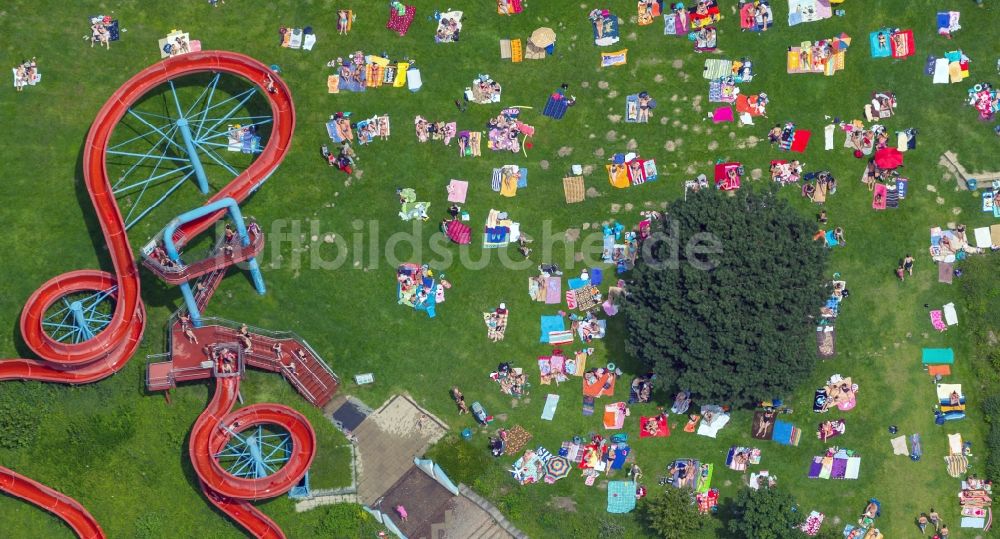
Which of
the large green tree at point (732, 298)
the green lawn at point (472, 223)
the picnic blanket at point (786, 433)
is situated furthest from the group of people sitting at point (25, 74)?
the picnic blanket at point (786, 433)

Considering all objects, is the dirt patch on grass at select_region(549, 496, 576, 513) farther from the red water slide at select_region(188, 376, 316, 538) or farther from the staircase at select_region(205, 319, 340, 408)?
the staircase at select_region(205, 319, 340, 408)

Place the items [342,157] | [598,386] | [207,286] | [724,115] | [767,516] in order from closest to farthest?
[767,516] < [207,286] < [598,386] < [342,157] < [724,115]

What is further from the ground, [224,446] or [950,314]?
[950,314]

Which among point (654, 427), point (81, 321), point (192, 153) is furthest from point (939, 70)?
point (81, 321)

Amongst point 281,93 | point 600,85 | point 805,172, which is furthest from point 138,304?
point 805,172

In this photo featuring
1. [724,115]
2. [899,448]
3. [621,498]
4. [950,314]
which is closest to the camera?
[621,498]

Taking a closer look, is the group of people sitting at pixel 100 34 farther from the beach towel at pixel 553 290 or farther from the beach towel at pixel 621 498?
the beach towel at pixel 621 498

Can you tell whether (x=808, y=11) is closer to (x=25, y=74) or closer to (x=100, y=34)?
(x=100, y=34)
